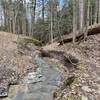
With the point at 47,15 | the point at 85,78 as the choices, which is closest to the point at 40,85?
the point at 85,78

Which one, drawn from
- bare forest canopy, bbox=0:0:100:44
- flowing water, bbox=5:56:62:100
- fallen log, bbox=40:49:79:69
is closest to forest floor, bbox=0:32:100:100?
fallen log, bbox=40:49:79:69

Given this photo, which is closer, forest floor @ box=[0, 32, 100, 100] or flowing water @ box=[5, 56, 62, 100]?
forest floor @ box=[0, 32, 100, 100]

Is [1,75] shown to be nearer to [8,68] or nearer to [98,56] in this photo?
[8,68]

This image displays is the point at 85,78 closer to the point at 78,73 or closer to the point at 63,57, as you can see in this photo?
the point at 78,73

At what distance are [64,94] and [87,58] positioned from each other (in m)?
4.12

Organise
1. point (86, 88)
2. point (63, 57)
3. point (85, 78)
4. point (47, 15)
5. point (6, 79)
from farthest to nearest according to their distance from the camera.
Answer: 1. point (47, 15)
2. point (63, 57)
3. point (6, 79)
4. point (85, 78)
5. point (86, 88)

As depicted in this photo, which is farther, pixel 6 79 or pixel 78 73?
pixel 6 79

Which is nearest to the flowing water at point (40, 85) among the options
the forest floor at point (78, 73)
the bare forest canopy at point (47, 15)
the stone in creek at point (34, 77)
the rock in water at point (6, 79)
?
the stone in creek at point (34, 77)

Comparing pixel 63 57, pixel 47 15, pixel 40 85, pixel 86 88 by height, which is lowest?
pixel 40 85

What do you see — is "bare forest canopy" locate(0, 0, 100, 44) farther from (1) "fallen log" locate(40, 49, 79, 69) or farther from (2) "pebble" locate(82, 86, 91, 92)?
(2) "pebble" locate(82, 86, 91, 92)

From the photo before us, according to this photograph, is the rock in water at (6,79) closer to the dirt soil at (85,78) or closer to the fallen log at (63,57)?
the dirt soil at (85,78)

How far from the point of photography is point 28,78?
35.0ft

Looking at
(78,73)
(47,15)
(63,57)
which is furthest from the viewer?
(47,15)

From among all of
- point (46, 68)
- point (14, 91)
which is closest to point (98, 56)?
point (46, 68)
